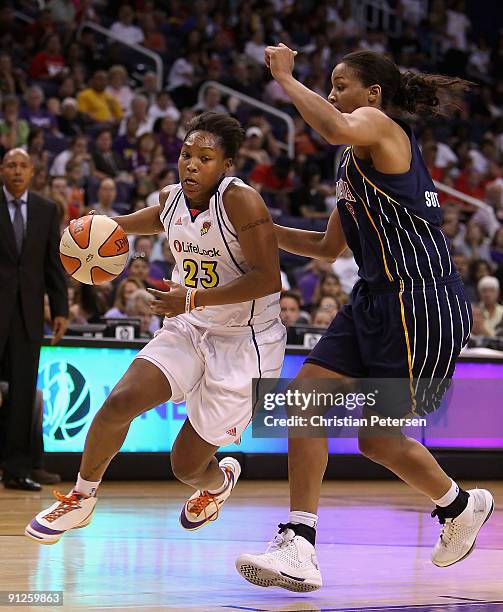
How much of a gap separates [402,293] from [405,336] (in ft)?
0.54

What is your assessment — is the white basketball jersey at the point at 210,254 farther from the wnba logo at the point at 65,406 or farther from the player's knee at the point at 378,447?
the wnba logo at the point at 65,406

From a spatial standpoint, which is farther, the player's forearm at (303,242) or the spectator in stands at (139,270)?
the spectator in stands at (139,270)

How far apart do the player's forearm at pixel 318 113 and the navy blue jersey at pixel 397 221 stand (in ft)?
1.26

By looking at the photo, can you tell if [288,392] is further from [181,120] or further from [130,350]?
[181,120]

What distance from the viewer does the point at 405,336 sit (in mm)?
4492

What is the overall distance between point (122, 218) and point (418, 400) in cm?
170

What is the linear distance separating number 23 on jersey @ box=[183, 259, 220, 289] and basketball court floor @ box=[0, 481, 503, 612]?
3.87ft

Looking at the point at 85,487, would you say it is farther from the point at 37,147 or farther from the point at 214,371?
the point at 37,147

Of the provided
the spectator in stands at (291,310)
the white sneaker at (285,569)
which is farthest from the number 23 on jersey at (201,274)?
the spectator in stands at (291,310)

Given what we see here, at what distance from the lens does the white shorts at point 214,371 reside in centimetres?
502

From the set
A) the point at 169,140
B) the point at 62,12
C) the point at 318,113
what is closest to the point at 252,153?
the point at 169,140

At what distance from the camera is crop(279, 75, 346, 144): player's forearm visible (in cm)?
413

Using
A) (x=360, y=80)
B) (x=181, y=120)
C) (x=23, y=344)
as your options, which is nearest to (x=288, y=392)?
(x=360, y=80)

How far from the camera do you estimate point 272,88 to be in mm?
17000
